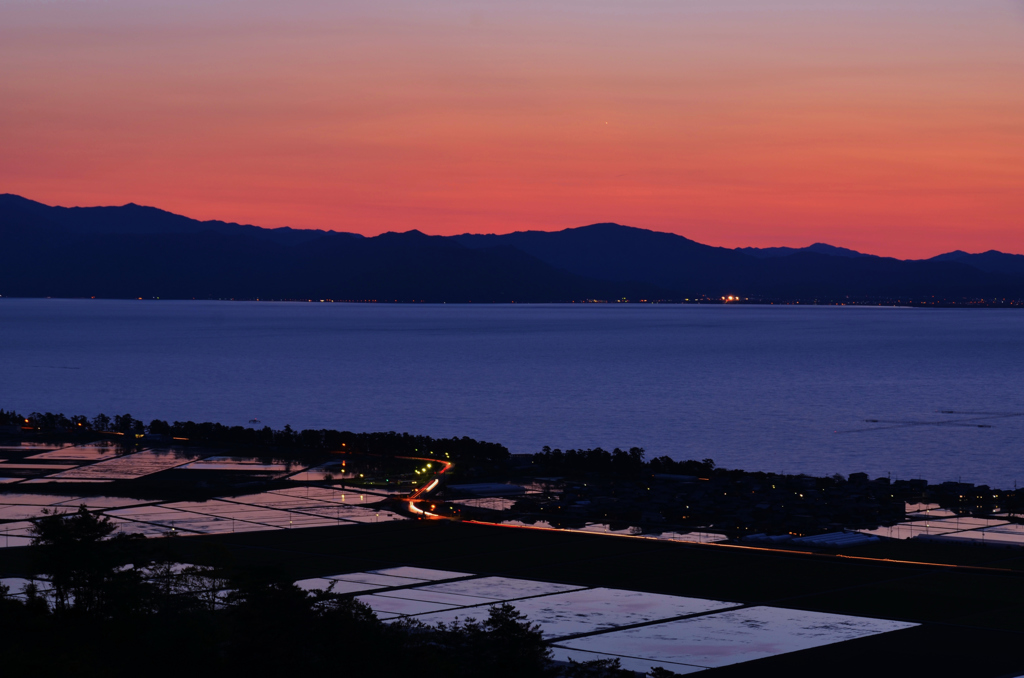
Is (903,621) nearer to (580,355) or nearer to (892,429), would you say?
(892,429)

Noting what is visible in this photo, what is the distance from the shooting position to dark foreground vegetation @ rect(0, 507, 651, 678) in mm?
21891

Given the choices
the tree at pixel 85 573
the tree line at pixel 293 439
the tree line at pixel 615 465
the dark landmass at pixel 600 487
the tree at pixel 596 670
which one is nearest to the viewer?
the tree at pixel 596 670

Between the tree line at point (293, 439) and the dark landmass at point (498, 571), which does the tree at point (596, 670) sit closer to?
the dark landmass at point (498, 571)

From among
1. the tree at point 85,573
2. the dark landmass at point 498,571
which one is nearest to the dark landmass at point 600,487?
the dark landmass at point 498,571

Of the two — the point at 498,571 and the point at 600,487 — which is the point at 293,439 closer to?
the point at 600,487

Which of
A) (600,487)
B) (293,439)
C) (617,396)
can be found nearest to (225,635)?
(600,487)

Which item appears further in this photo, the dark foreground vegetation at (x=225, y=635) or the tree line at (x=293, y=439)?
the tree line at (x=293, y=439)

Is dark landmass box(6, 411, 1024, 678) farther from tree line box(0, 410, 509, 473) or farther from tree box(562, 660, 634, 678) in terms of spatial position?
tree line box(0, 410, 509, 473)

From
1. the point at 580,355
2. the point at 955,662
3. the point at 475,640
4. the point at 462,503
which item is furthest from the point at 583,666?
the point at 580,355

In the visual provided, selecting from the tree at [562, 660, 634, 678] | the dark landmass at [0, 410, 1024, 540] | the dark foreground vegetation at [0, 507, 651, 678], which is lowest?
the dark landmass at [0, 410, 1024, 540]

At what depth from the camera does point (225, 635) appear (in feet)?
77.5

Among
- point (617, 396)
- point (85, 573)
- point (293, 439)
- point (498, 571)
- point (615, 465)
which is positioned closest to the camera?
point (85, 573)

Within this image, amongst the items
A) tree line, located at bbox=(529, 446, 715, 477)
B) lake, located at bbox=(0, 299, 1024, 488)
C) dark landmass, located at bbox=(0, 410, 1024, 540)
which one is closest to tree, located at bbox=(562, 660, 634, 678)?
dark landmass, located at bbox=(0, 410, 1024, 540)

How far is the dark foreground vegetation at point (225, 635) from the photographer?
2189cm
